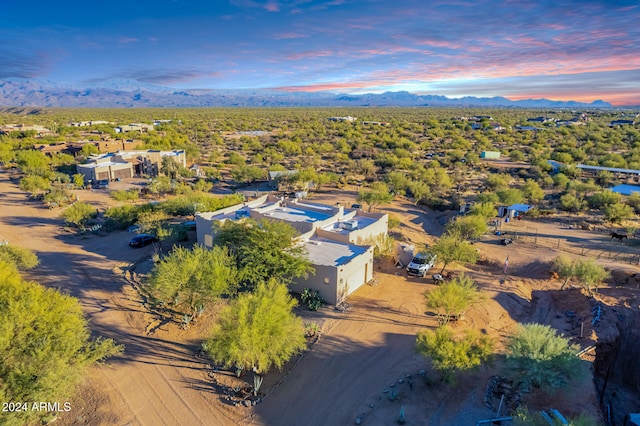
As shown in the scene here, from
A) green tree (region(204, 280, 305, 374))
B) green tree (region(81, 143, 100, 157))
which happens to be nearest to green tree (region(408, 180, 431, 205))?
green tree (region(204, 280, 305, 374))

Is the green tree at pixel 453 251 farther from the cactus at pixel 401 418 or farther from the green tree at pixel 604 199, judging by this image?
the green tree at pixel 604 199

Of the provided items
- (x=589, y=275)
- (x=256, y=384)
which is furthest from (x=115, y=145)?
(x=589, y=275)

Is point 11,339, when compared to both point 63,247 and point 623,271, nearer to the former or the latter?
point 63,247

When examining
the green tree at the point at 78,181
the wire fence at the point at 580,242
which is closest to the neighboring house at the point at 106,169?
the green tree at the point at 78,181

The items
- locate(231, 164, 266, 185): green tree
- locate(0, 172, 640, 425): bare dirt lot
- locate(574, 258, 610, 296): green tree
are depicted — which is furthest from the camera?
locate(231, 164, 266, 185): green tree

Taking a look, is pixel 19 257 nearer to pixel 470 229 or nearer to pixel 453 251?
pixel 453 251

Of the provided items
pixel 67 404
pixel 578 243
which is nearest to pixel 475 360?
pixel 67 404

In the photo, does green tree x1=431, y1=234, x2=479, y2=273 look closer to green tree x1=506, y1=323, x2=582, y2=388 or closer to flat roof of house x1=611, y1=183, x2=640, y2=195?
green tree x1=506, y1=323, x2=582, y2=388
